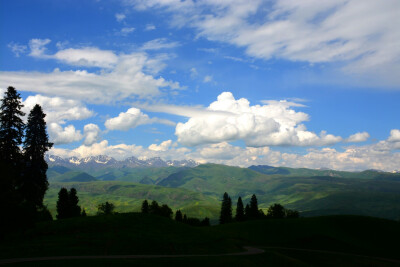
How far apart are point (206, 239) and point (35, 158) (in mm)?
37917

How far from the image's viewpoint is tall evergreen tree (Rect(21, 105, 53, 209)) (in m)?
59.2

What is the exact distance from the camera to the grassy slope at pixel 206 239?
45.2 meters

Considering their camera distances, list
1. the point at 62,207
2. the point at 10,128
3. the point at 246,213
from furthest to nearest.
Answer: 1. the point at 246,213
2. the point at 62,207
3. the point at 10,128

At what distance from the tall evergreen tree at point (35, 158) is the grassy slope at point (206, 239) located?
23.6ft

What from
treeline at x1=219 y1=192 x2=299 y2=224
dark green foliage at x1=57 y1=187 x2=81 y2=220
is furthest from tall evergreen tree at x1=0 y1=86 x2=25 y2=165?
treeline at x1=219 y1=192 x2=299 y2=224

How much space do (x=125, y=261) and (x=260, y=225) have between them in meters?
61.9

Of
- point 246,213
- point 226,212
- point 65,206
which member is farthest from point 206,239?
point 226,212

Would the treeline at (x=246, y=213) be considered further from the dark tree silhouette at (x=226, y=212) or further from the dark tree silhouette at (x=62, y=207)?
the dark tree silhouette at (x=62, y=207)

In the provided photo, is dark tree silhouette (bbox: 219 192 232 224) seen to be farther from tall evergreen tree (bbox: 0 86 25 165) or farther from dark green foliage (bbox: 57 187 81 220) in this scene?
tall evergreen tree (bbox: 0 86 25 165)

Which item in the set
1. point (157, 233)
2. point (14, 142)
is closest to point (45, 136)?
point (14, 142)

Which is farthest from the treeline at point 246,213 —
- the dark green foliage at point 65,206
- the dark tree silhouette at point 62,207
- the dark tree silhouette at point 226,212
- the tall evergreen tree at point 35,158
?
the tall evergreen tree at point 35,158

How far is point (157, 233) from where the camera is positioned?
61250 mm

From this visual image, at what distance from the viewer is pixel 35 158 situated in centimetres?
6075

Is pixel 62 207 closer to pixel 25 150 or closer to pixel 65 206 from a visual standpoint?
pixel 65 206
